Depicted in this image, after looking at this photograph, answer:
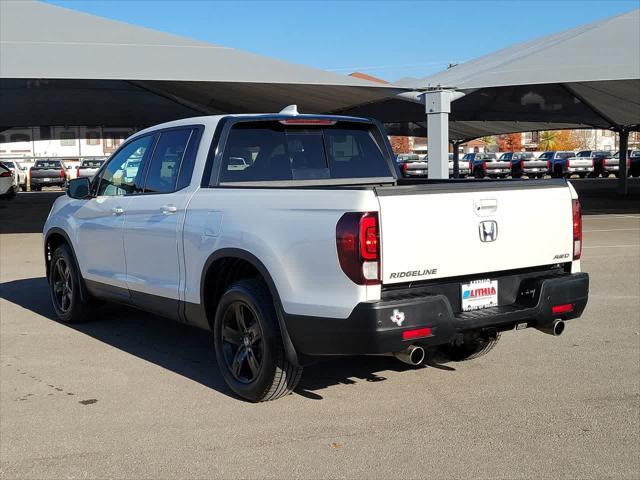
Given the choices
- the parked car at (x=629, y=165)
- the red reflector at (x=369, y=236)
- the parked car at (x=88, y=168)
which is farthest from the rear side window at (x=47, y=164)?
the red reflector at (x=369, y=236)

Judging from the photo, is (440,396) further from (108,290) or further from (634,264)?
(634,264)

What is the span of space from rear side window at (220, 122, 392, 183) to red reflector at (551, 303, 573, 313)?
1.94m

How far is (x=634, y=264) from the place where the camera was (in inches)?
441

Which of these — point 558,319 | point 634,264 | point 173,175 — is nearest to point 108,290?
point 173,175

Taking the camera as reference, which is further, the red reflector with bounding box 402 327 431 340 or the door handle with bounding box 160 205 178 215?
the door handle with bounding box 160 205 178 215

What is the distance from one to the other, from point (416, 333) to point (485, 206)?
36.3 inches

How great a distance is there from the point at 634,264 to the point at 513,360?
19.8ft

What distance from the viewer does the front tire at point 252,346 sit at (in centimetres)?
480

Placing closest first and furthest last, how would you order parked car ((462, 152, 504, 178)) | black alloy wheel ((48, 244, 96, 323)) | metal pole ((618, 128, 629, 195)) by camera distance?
1. black alloy wheel ((48, 244, 96, 323))
2. metal pole ((618, 128, 629, 195))
3. parked car ((462, 152, 504, 178))

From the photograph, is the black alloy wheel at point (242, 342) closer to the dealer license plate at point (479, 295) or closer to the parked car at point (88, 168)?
the dealer license plate at point (479, 295)

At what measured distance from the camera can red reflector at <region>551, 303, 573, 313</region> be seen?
4930mm

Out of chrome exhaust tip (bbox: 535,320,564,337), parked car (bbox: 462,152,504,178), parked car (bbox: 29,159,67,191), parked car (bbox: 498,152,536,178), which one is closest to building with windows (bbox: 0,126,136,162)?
parked car (bbox: 462,152,504,178)

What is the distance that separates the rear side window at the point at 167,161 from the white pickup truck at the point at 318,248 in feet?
0.05

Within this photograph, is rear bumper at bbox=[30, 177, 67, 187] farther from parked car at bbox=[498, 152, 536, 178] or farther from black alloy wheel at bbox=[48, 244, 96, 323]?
black alloy wheel at bbox=[48, 244, 96, 323]
